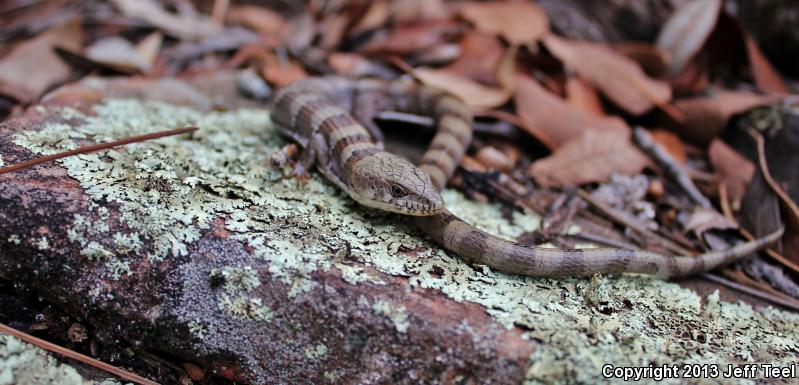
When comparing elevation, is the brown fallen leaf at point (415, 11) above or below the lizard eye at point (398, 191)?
above

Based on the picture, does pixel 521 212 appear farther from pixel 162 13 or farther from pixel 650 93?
pixel 162 13

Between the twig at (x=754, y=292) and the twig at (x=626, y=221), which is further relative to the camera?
the twig at (x=626, y=221)

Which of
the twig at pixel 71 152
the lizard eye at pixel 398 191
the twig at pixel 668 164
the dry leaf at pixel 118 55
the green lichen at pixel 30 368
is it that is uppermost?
the twig at pixel 668 164

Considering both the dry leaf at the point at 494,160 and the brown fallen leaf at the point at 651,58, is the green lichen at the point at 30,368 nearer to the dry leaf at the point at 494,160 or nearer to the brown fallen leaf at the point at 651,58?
the dry leaf at the point at 494,160

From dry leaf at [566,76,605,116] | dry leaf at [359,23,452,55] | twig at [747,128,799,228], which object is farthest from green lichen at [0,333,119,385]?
twig at [747,128,799,228]

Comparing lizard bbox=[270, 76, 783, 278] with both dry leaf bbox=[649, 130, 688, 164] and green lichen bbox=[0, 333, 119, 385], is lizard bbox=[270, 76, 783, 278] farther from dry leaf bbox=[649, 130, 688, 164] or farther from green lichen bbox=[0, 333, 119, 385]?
green lichen bbox=[0, 333, 119, 385]

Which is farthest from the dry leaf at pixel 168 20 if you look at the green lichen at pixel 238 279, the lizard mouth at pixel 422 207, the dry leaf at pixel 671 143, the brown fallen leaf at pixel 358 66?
the dry leaf at pixel 671 143

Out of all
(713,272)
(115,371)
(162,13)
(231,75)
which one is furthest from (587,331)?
(162,13)
